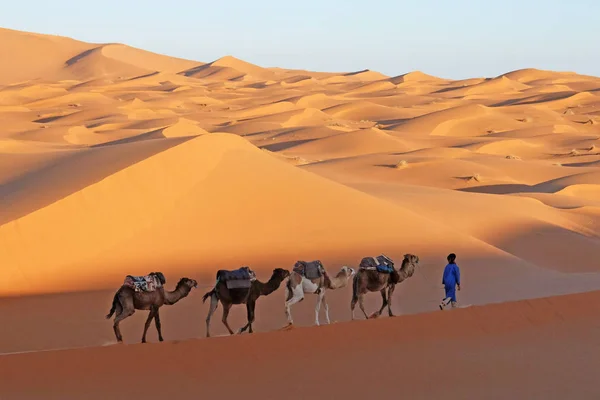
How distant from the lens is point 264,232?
54.9 ft

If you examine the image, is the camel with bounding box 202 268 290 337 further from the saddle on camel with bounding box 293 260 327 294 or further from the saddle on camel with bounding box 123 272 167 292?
the saddle on camel with bounding box 123 272 167 292

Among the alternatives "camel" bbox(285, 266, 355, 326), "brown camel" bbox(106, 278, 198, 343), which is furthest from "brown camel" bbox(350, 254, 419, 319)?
"brown camel" bbox(106, 278, 198, 343)

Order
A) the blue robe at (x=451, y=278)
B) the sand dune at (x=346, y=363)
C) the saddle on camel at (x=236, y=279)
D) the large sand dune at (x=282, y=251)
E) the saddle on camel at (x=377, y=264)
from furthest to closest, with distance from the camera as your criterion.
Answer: the blue robe at (x=451, y=278), the saddle on camel at (x=377, y=264), the saddle on camel at (x=236, y=279), the large sand dune at (x=282, y=251), the sand dune at (x=346, y=363)

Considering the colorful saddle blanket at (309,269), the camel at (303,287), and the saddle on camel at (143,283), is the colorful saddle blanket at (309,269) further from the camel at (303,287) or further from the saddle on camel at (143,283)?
the saddle on camel at (143,283)

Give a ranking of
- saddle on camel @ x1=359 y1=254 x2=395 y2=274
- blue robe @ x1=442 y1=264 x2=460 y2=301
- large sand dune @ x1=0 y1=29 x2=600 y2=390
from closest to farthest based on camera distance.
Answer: large sand dune @ x1=0 y1=29 x2=600 y2=390 → saddle on camel @ x1=359 y1=254 x2=395 y2=274 → blue robe @ x1=442 y1=264 x2=460 y2=301

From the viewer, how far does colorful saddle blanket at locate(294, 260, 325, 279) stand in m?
11.0

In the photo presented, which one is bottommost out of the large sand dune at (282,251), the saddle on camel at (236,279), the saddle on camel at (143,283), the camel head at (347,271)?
the large sand dune at (282,251)

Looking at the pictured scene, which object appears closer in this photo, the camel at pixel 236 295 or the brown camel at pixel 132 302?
the brown camel at pixel 132 302

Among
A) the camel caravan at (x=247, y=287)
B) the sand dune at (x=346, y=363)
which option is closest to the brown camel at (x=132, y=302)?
the camel caravan at (x=247, y=287)

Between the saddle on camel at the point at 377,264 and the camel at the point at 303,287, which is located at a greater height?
the saddle on camel at the point at 377,264

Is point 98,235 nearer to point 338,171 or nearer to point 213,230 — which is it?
point 213,230

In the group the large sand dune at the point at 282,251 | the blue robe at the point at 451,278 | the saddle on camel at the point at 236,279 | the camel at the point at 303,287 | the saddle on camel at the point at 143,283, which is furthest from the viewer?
the blue robe at the point at 451,278

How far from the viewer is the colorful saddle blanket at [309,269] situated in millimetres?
10984

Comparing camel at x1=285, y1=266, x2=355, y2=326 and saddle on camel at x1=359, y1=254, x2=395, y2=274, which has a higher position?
saddle on camel at x1=359, y1=254, x2=395, y2=274
